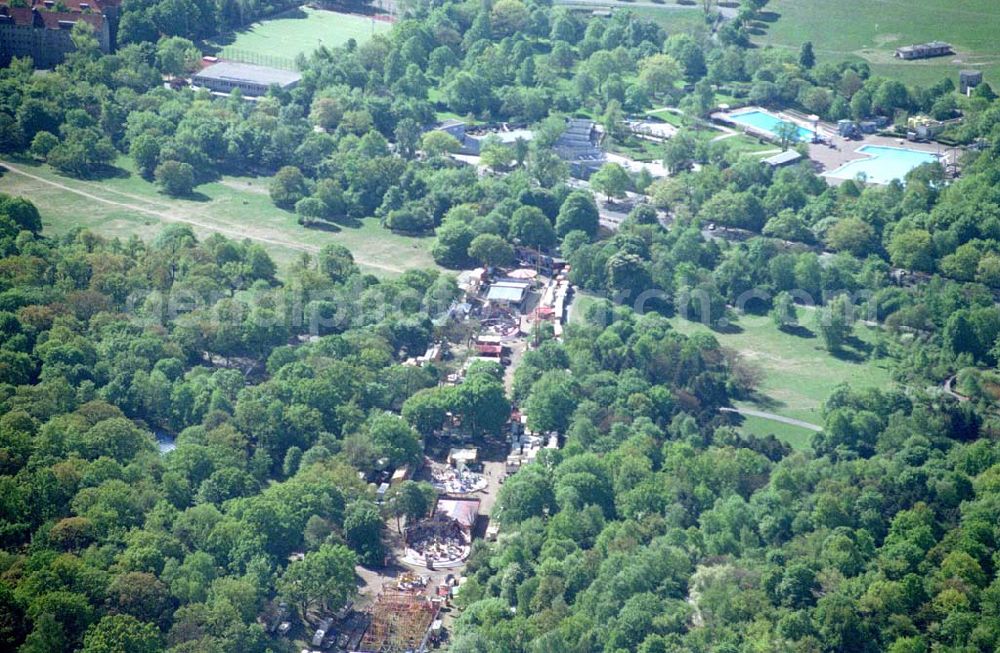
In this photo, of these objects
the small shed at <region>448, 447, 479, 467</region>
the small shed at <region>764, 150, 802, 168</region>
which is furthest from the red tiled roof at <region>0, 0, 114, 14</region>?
the small shed at <region>448, 447, 479, 467</region>

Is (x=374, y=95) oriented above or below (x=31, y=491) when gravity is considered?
above

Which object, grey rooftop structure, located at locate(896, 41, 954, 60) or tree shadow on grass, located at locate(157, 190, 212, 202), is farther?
grey rooftop structure, located at locate(896, 41, 954, 60)

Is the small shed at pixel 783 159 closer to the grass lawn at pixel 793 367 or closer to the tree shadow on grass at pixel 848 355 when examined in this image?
the grass lawn at pixel 793 367

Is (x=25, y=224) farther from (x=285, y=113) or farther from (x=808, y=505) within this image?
(x=808, y=505)

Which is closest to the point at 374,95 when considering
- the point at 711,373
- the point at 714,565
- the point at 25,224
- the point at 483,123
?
the point at 483,123

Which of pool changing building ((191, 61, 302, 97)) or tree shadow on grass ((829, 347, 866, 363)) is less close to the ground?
pool changing building ((191, 61, 302, 97))

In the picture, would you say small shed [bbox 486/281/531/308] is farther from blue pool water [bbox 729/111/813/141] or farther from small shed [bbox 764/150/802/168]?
blue pool water [bbox 729/111/813/141]

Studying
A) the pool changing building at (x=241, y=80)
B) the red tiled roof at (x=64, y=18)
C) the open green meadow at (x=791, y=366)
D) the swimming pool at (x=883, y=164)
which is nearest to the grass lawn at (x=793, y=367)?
the open green meadow at (x=791, y=366)
